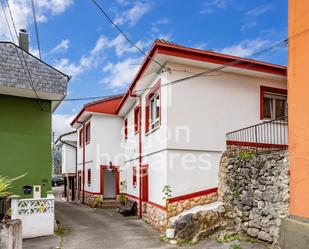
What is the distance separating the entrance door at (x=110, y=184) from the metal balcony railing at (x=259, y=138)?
11436 mm

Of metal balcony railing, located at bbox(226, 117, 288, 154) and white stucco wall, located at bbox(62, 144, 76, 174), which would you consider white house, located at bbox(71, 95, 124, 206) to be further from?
metal balcony railing, located at bbox(226, 117, 288, 154)

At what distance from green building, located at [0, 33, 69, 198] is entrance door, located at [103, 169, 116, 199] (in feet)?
28.3

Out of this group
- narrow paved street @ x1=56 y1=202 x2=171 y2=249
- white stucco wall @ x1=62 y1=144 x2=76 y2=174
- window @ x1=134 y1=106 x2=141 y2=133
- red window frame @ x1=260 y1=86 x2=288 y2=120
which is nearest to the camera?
narrow paved street @ x1=56 y1=202 x2=171 y2=249

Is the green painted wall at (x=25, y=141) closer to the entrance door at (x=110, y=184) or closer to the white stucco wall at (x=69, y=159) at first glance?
the entrance door at (x=110, y=184)

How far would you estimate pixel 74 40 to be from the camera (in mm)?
11914

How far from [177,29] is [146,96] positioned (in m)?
→ 3.14

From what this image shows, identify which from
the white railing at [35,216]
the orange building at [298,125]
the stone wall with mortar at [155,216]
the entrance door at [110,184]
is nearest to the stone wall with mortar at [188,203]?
the stone wall with mortar at [155,216]

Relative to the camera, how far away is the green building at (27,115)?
11281mm

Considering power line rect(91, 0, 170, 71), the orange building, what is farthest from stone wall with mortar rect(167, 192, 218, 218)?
power line rect(91, 0, 170, 71)

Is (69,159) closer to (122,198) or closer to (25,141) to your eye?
(122,198)

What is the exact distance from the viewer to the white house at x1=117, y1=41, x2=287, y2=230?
10391 mm

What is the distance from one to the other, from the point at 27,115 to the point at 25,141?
1.04 metres

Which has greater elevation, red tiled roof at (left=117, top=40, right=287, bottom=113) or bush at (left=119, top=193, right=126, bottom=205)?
red tiled roof at (left=117, top=40, right=287, bottom=113)

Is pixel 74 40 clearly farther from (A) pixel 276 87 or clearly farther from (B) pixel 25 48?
(A) pixel 276 87
